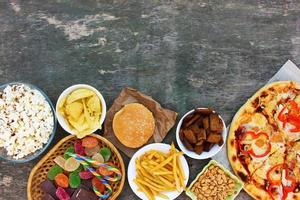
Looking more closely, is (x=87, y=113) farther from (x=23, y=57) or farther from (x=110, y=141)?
(x=23, y=57)

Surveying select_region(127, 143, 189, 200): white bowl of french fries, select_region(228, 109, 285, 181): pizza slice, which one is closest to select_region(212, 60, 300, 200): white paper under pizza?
select_region(228, 109, 285, 181): pizza slice

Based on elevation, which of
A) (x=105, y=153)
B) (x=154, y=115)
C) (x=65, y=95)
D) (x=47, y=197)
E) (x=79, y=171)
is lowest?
(x=47, y=197)

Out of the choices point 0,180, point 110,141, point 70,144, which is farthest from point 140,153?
point 0,180

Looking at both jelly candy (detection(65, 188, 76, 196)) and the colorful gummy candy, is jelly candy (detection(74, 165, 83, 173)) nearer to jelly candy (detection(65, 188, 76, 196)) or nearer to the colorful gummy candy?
the colorful gummy candy

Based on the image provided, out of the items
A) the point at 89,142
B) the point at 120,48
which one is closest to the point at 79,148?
the point at 89,142

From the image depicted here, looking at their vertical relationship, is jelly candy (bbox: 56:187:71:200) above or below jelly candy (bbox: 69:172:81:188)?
below

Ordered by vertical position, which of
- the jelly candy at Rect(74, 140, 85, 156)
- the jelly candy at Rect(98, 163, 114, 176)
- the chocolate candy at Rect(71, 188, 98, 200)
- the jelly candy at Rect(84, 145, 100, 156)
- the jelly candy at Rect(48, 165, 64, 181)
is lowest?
the chocolate candy at Rect(71, 188, 98, 200)

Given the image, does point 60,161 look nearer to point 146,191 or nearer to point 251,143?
point 146,191
